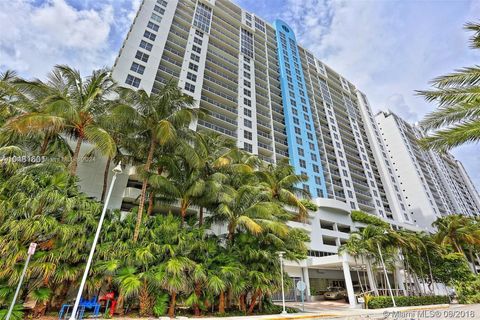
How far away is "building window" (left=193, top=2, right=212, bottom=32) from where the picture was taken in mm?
45662

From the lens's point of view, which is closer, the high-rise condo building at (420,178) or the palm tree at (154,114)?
the palm tree at (154,114)

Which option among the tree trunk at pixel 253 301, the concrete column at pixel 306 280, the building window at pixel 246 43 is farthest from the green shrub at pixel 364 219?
the building window at pixel 246 43

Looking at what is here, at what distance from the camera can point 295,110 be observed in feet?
171

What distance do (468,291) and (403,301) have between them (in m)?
9.22

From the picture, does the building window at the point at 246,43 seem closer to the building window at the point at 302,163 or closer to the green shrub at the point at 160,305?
the building window at the point at 302,163

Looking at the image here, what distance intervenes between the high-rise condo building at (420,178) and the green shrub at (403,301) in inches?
1797

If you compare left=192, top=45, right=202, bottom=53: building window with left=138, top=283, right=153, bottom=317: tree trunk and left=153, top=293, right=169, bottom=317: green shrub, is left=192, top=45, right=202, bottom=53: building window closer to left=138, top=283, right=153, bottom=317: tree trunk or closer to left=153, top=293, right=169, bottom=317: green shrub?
left=138, top=283, right=153, bottom=317: tree trunk

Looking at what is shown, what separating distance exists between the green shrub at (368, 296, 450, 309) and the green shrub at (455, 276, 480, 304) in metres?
1.68

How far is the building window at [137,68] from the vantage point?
1251 inches

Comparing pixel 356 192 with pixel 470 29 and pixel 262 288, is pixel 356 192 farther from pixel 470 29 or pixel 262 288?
pixel 470 29

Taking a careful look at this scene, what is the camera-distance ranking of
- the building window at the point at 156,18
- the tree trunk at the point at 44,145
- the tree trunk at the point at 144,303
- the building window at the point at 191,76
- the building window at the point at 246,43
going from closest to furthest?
the tree trunk at the point at 144,303
the tree trunk at the point at 44,145
the building window at the point at 191,76
the building window at the point at 156,18
the building window at the point at 246,43

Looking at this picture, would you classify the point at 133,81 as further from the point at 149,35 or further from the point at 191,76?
the point at 149,35

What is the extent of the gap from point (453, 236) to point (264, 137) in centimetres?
2982

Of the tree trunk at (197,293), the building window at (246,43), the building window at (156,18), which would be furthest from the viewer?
the building window at (246,43)
